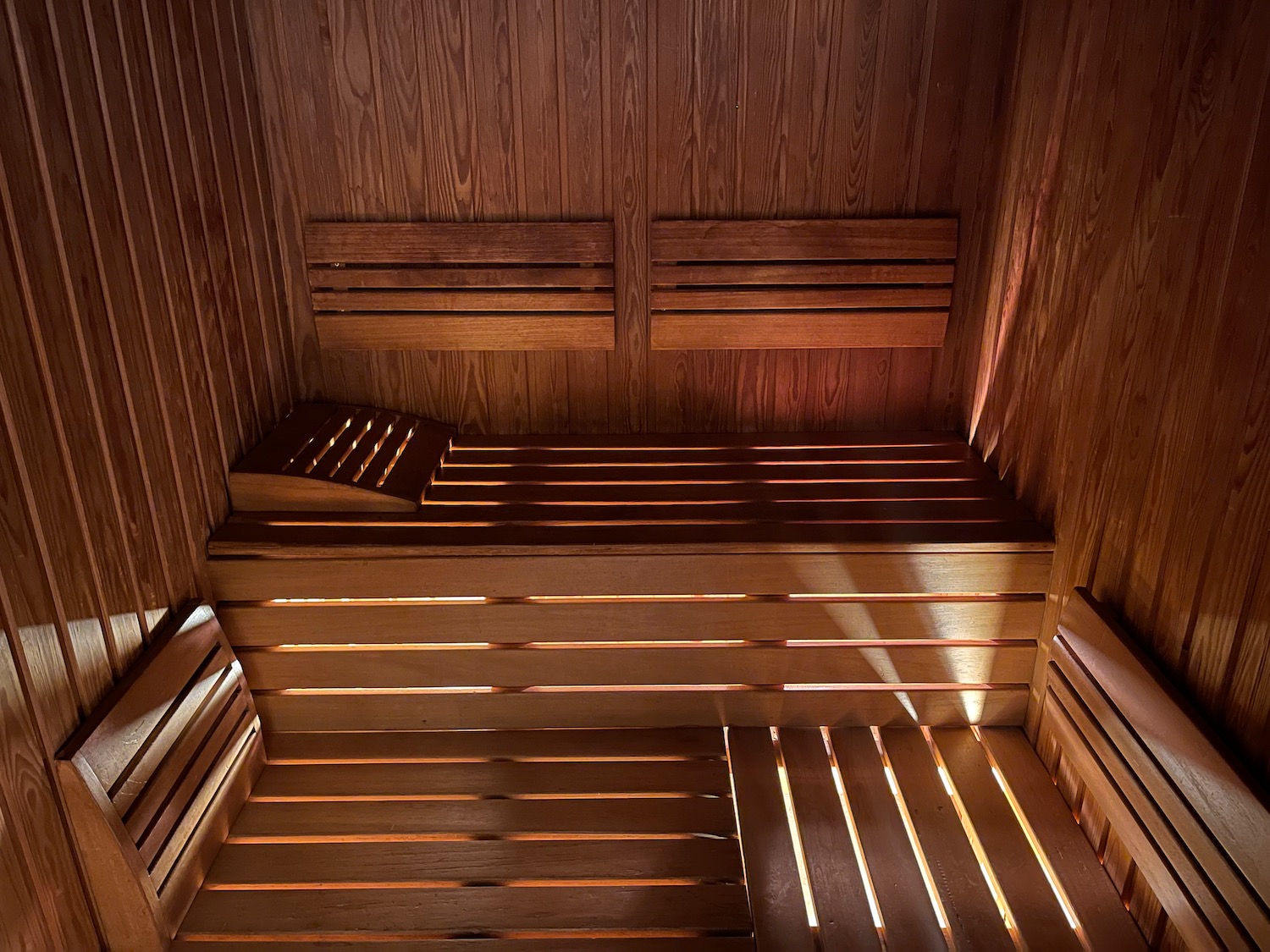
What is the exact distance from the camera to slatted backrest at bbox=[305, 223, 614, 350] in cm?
292

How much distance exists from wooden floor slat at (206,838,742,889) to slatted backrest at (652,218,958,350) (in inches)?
60.0

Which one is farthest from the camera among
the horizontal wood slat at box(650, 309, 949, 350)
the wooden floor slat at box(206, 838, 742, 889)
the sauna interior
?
the horizontal wood slat at box(650, 309, 949, 350)

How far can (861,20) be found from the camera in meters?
2.72

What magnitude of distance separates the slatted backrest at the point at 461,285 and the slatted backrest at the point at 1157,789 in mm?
1642

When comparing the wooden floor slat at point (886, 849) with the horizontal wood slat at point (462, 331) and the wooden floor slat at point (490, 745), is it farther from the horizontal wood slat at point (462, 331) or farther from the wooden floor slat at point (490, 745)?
the horizontal wood slat at point (462, 331)

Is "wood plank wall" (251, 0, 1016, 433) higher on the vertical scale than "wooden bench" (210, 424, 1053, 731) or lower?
higher

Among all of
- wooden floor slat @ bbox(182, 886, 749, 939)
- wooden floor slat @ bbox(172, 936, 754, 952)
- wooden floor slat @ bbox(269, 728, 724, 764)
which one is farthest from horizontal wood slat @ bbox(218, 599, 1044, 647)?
wooden floor slat @ bbox(172, 936, 754, 952)

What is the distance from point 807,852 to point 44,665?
1.60 metres

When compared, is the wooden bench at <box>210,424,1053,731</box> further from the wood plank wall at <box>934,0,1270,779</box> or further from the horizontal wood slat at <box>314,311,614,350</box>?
the horizontal wood slat at <box>314,311,614,350</box>

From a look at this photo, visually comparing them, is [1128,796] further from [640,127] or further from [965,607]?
[640,127]

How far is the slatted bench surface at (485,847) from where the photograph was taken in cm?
203

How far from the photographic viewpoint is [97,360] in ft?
6.21

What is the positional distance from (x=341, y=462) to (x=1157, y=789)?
2093 millimetres

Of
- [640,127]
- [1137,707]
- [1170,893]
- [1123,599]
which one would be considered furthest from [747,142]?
[1170,893]
